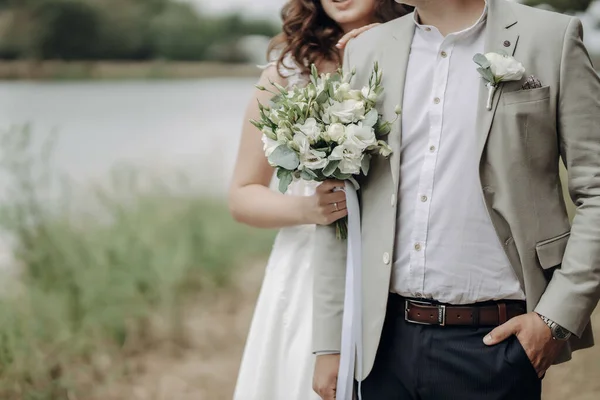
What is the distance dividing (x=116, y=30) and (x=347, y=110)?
10.2 ft

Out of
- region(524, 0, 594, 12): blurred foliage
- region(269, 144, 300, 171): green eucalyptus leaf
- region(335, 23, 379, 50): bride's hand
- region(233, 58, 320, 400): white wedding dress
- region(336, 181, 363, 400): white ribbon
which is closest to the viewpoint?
region(269, 144, 300, 171): green eucalyptus leaf

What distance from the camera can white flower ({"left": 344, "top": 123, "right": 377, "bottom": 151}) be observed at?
1.84 m

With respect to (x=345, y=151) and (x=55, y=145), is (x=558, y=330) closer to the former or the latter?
(x=345, y=151)

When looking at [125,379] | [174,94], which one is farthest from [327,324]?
[174,94]

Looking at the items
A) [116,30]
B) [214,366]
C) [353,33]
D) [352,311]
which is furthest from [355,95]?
[116,30]

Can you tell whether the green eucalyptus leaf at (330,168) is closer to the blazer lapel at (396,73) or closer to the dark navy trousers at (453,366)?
the blazer lapel at (396,73)

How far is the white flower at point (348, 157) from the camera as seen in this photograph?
6.05 feet

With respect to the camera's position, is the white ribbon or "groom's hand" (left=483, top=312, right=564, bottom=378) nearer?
"groom's hand" (left=483, top=312, right=564, bottom=378)

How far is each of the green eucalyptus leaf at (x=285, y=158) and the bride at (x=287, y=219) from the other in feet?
1.43

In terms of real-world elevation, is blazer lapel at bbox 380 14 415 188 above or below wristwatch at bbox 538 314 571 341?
above

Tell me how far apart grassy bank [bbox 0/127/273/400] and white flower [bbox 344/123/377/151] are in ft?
7.98

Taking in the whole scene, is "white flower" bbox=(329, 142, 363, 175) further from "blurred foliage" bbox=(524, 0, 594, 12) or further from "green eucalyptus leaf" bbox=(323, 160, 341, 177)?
"blurred foliage" bbox=(524, 0, 594, 12)

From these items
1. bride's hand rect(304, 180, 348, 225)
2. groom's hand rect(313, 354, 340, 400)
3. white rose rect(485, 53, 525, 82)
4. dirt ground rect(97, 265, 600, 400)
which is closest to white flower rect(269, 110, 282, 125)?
bride's hand rect(304, 180, 348, 225)

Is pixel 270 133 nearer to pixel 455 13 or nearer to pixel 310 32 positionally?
pixel 455 13
